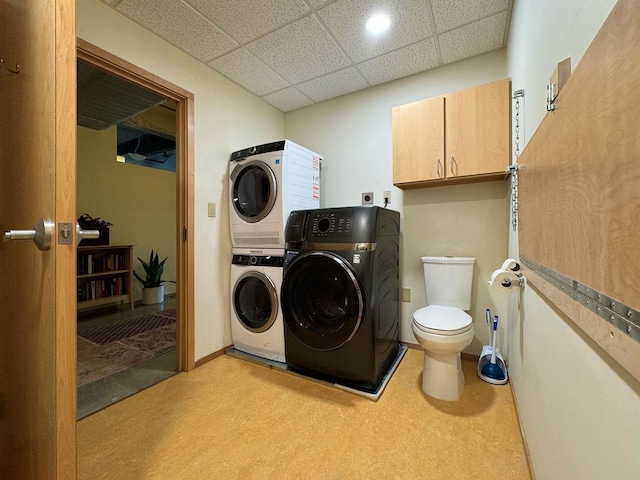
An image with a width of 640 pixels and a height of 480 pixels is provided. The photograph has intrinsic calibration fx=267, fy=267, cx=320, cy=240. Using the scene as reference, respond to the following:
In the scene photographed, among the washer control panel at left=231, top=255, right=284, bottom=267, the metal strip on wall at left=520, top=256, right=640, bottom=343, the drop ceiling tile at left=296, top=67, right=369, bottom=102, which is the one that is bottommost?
the washer control panel at left=231, top=255, right=284, bottom=267

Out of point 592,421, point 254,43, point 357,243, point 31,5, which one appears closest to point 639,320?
point 592,421

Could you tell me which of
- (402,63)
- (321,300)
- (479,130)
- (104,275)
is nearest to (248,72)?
(402,63)

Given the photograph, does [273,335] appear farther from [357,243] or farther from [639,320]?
[639,320]

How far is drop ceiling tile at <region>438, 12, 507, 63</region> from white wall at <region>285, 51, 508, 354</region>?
9 centimetres

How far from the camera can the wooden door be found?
63 cm

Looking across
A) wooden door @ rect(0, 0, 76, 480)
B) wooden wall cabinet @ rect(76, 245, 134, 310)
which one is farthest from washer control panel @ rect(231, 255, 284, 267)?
wooden wall cabinet @ rect(76, 245, 134, 310)

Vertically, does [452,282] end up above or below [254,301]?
above

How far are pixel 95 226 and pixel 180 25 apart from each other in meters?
2.74

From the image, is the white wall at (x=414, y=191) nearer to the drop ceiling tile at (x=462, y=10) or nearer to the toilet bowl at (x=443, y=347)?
the drop ceiling tile at (x=462, y=10)

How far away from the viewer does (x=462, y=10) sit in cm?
156

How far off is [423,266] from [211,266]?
166 cm

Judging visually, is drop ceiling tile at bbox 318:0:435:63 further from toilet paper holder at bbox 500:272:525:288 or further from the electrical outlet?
toilet paper holder at bbox 500:272:525:288

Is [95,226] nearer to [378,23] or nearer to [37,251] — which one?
[37,251]

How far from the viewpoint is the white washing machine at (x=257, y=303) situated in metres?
1.93
